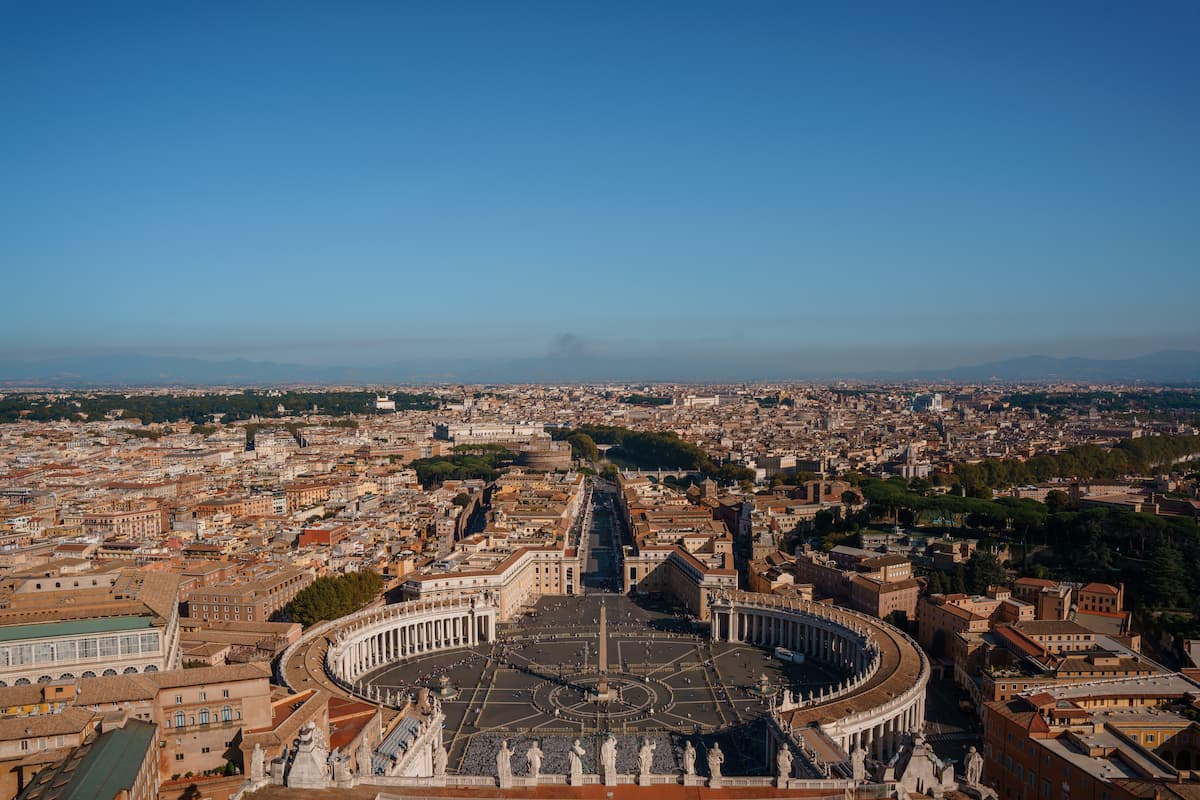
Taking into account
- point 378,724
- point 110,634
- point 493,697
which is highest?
point 110,634

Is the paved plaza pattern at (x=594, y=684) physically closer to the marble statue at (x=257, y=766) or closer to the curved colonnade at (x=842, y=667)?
the curved colonnade at (x=842, y=667)

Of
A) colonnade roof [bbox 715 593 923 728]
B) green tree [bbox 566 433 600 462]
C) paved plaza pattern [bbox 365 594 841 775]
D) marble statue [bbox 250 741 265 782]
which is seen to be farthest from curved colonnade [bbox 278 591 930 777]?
green tree [bbox 566 433 600 462]

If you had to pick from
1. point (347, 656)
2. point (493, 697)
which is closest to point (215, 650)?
point (347, 656)

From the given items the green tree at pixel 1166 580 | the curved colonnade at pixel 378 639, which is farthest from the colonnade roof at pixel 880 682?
the green tree at pixel 1166 580

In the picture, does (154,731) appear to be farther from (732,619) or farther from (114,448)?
(114,448)

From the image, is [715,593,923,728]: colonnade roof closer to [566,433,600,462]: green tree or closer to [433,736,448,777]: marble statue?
[433,736,448,777]: marble statue

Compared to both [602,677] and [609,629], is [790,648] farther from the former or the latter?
[602,677]
